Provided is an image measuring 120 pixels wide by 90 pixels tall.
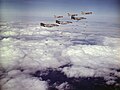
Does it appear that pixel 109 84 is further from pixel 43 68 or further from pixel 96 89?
pixel 43 68

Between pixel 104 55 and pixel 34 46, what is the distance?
7.70 m

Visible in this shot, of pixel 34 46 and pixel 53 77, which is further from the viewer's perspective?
pixel 53 77

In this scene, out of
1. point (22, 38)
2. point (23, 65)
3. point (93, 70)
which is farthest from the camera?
point (93, 70)

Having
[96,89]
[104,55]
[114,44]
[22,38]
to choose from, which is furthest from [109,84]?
[22,38]

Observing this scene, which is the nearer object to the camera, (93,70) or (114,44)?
(114,44)

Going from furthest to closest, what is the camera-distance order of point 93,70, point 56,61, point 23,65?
point 56,61 → point 93,70 → point 23,65

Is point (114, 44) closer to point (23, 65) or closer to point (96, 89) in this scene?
point (96, 89)

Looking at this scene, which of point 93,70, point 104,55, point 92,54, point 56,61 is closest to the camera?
point 104,55

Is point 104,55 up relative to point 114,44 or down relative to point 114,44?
down

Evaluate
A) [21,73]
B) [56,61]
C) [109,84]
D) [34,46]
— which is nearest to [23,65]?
[21,73]

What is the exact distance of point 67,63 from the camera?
2742 cm

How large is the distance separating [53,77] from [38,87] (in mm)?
7317

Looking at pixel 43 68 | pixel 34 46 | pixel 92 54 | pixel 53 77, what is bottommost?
pixel 53 77

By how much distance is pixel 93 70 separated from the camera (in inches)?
1049
